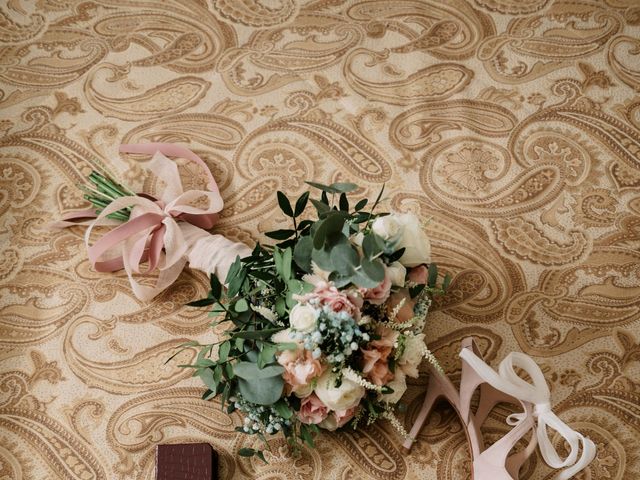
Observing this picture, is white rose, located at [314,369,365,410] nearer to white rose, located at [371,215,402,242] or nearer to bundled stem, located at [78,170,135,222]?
white rose, located at [371,215,402,242]

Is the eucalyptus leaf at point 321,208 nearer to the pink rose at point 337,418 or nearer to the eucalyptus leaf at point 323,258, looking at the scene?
the eucalyptus leaf at point 323,258

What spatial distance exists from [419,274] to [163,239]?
1.56 feet

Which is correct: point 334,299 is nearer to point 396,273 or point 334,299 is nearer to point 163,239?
point 396,273

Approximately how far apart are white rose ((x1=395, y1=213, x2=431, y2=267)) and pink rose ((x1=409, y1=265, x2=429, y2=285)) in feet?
0.12

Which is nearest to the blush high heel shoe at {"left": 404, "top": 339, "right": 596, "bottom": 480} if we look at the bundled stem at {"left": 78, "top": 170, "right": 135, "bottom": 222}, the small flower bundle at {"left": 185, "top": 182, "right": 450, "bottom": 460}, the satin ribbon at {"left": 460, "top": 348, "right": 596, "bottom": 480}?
the satin ribbon at {"left": 460, "top": 348, "right": 596, "bottom": 480}

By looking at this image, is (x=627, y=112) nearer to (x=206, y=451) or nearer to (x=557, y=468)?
(x=557, y=468)

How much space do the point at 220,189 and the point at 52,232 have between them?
1.09ft

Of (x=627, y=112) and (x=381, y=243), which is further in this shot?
(x=627, y=112)

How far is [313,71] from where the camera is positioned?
57.5 inches

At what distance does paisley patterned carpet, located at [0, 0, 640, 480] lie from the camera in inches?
43.9

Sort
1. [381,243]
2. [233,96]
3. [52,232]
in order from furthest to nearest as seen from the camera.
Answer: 1. [233,96]
2. [52,232]
3. [381,243]

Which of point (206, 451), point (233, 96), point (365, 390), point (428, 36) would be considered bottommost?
point (206, 451)

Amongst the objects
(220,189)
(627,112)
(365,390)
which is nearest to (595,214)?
(627,112)

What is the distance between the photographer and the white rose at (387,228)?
942 millimetres
